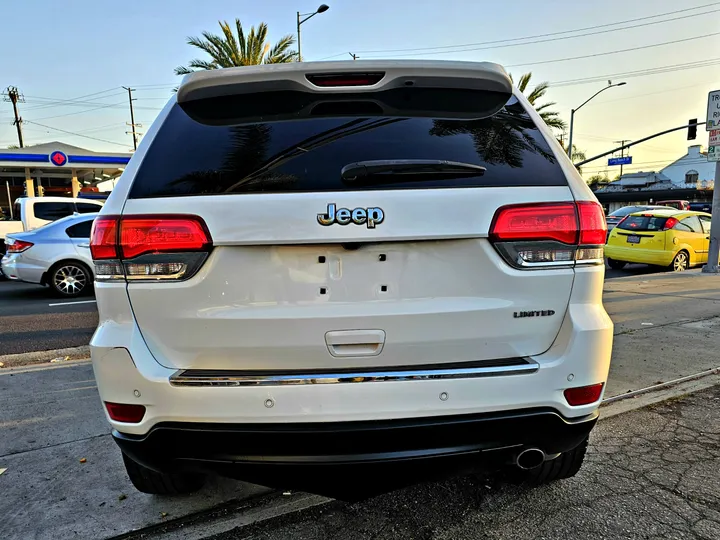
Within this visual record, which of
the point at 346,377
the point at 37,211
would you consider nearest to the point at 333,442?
the point at 346,377

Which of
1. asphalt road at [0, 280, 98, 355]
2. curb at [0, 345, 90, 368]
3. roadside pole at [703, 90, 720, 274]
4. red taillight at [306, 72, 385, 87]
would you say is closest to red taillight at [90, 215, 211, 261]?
red taillight at [306, 72, 385, 87]

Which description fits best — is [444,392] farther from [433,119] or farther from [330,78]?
[330,78]

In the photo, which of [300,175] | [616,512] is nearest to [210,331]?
[300,175]

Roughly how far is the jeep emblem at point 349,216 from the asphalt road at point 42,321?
5.04 m

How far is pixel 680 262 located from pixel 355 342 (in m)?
12.4

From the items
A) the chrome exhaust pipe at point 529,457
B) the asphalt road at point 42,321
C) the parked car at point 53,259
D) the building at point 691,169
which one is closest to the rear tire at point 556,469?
the chrome exhaust pipe at point 529,457

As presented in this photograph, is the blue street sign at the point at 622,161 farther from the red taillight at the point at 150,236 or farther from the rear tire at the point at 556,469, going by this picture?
the red taillight at the point at 150,236

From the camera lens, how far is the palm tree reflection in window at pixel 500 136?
1.87 meters

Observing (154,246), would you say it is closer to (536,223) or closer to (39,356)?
(536,223)

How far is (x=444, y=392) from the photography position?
1711 mm

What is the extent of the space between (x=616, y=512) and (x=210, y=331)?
2.00 m

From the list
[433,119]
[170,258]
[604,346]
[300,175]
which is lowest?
[604,346]

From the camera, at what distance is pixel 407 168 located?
1.76 metres

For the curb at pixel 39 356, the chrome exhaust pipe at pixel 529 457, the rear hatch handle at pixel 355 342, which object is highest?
the rear hatch handle at pixel 355 342
